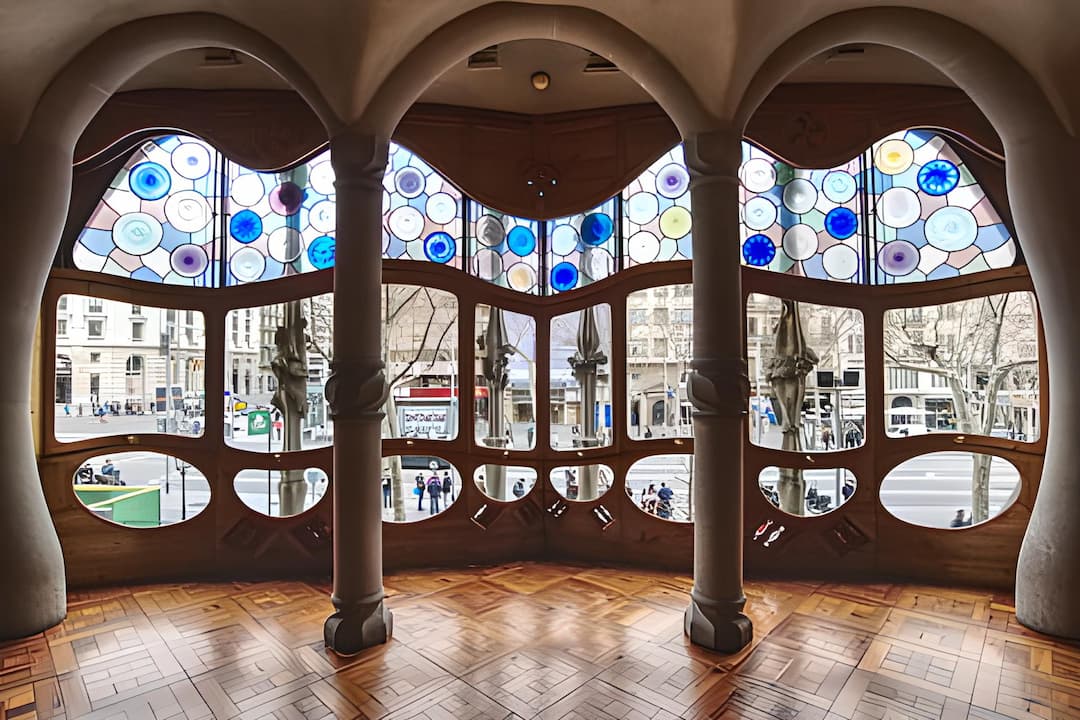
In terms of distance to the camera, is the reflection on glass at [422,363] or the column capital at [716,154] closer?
the column capital at [716,154]

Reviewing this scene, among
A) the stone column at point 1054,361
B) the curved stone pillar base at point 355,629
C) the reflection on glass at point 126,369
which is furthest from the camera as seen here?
the reflection on glass at point 126,369

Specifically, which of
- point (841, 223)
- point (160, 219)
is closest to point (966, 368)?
point (841, 223)

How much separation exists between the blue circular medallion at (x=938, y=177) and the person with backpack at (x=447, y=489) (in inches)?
150

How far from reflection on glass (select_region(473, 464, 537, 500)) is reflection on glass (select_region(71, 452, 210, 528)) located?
6.20 ft

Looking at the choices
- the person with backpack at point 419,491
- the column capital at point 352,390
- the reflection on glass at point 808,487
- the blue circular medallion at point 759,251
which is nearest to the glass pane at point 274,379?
the person with backpack at point 419,491

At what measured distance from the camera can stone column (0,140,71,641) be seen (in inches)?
116

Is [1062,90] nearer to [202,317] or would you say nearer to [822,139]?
[822,139]

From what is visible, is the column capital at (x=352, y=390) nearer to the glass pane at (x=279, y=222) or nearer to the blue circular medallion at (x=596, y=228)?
the glass pane at (x=279, y=222)

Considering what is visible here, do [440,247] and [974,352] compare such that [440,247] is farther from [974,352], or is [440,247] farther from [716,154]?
[974,352]

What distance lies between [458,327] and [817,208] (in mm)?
2634

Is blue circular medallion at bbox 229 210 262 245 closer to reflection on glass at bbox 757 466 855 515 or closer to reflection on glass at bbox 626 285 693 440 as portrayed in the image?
reflection on glass at bbox 626 285 693 440

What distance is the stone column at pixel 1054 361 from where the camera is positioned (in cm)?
292

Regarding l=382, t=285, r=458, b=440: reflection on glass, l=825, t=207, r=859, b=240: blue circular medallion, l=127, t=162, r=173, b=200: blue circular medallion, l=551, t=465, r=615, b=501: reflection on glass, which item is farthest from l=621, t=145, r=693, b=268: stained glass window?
l=127, t=162, r=173, b=200: blue circular medallion

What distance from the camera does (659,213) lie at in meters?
4.08
